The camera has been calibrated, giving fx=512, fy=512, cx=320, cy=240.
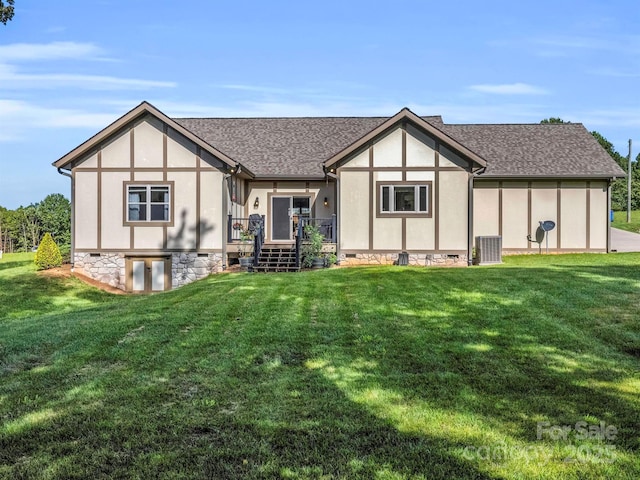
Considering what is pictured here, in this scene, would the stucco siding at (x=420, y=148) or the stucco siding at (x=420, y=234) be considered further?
the stucco siding at (x=420, y=234)

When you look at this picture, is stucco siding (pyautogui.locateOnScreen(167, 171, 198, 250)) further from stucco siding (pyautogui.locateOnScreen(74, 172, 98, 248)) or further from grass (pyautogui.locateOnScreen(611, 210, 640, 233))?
grass (pyautogui.locateOnScreen(611, 210, 640, 233))

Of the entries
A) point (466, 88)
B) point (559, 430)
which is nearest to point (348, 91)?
point (466, 88)

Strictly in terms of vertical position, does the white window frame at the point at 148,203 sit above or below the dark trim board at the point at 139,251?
above

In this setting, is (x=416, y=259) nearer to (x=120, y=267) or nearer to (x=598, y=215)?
(x=598, y=215)

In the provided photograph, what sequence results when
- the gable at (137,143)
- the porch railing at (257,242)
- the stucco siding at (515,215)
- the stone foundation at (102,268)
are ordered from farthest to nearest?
the stucco siding at (515,215) < the stone foundation at (102,268) < the gable at (137,143) < the porch railing at (257,242)

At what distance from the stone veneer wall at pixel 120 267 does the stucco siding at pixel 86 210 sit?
1.71 feet

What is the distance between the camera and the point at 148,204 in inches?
695

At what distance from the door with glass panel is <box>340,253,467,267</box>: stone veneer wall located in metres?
6.15

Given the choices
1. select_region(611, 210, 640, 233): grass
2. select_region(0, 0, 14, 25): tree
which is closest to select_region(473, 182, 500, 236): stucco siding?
select_region(611, 210, 640, 233): grass

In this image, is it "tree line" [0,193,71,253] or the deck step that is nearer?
the deck step

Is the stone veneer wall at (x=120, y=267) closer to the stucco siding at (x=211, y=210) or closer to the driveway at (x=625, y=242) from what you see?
the stucco siding at (x=211, y=210)

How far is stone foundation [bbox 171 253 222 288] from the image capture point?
1755 centimetres

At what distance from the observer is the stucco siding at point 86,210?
17531mm

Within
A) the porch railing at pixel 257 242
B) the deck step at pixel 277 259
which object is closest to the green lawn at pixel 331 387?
the deck step at pixel 277 259
